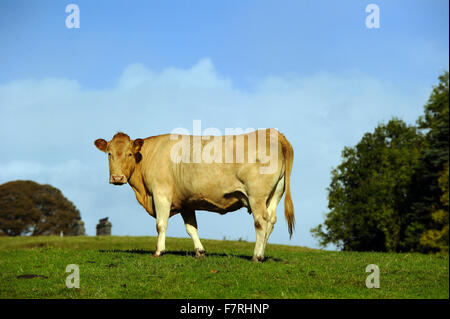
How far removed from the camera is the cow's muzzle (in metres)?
15.1

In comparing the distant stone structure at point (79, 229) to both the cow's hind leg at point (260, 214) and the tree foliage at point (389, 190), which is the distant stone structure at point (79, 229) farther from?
the cow's hind leg at point (260, 214)

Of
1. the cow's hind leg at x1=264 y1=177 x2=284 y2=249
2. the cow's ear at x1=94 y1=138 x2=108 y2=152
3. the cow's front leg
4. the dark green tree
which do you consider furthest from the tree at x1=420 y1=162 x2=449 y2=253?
the cow's ear at x1=94 y1=138 x2=108 y2=152

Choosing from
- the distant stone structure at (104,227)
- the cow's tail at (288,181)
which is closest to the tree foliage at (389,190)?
the distant stone structure at (104,227)

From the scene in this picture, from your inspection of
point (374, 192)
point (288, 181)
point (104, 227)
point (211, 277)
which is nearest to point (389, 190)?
point (374, 192)

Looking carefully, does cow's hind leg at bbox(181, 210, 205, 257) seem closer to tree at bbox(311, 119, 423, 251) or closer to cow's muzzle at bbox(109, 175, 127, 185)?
cow's muzzle at bbox(109, 175, 127, 185)

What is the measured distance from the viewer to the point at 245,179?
43.9ft

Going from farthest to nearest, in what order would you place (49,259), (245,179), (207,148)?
(49,259) → (207,148) → (245,179)

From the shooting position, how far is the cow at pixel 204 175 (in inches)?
527

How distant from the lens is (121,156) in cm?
1533

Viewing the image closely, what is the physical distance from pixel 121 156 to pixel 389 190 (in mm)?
26973

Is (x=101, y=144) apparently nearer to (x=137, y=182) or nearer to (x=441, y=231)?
(x=137, y=182)
